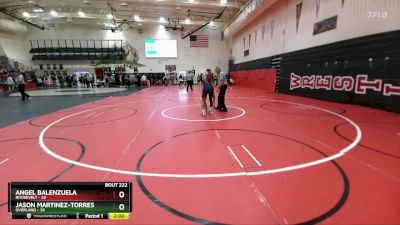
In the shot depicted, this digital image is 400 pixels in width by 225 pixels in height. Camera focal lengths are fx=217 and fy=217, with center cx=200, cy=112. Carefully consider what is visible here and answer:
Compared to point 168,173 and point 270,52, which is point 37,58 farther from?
point 168,173

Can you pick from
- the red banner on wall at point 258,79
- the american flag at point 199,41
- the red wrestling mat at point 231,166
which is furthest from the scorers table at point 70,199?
the american flag at point 199,41

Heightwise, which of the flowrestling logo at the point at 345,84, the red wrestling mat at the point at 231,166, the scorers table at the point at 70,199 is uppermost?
the flowrestling logo at the point at 345,84

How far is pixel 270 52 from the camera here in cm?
1636

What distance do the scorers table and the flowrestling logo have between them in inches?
348

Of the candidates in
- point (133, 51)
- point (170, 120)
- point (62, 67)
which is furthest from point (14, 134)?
point (62, 67)

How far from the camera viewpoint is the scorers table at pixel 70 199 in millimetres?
1662

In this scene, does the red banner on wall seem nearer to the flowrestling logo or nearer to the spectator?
the flowrestling logo

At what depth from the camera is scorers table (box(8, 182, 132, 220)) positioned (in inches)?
65.4

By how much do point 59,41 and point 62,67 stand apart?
10.5ft

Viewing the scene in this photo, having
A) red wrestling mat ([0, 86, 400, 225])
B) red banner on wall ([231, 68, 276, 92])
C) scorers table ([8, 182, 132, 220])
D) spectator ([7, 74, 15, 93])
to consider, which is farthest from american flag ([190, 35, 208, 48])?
scorers table ([8, 182, 132, 220])

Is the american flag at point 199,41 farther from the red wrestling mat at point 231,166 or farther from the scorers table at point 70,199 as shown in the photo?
the scorers table at point 70,199

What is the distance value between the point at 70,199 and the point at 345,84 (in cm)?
1039

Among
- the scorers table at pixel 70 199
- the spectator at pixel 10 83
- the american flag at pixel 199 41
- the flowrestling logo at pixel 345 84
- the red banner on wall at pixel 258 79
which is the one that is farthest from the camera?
the american flag at pixel 199 41

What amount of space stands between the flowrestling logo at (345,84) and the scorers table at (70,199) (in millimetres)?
8852
